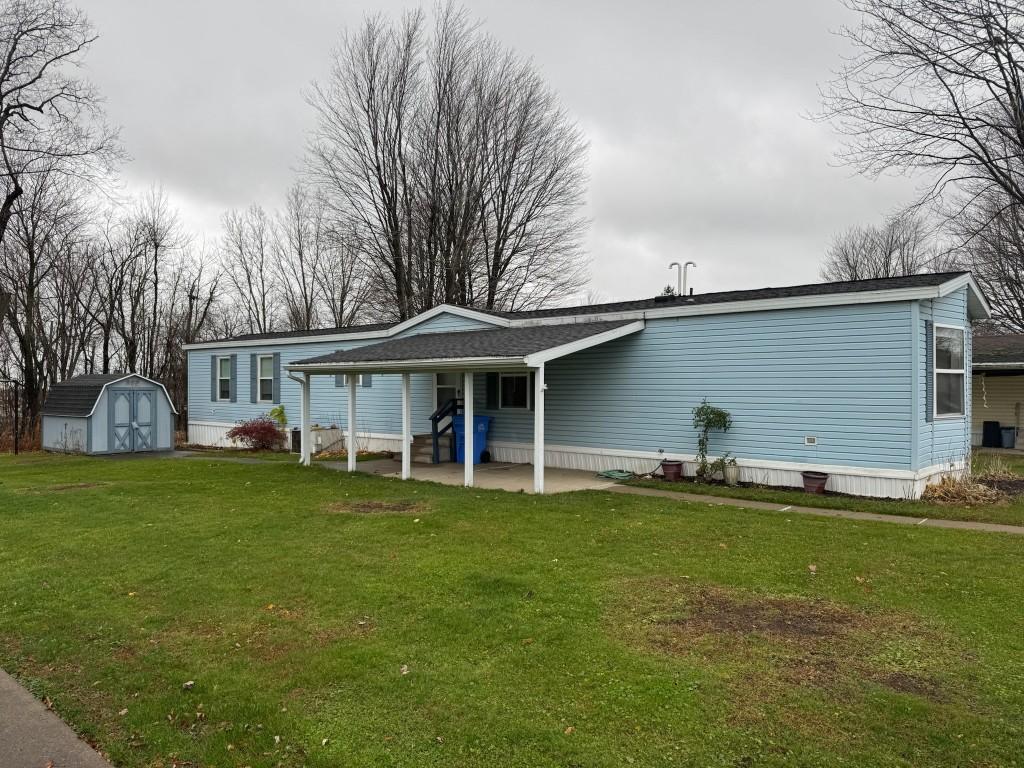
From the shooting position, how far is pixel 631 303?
13055mm

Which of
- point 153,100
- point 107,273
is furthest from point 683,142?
point 107,273

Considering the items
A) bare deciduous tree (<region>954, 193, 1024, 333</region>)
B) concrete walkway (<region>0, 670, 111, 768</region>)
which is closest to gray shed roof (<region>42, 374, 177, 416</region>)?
concrete walkway (<region>0, 670, 111, 768</region>)

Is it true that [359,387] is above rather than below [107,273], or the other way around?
below

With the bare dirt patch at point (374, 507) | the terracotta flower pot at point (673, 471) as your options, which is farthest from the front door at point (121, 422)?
the terracotta flower pot at point (673, 471)

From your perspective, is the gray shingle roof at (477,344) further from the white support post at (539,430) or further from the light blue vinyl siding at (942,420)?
the light blue vinyl siding at (942,420)

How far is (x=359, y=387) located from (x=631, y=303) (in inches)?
292

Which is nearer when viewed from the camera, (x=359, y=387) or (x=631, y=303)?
(x=631, y=303)

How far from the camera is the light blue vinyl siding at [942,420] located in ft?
30.0

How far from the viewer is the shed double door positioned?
17578 millimetres

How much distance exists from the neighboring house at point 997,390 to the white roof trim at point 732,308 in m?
7.85

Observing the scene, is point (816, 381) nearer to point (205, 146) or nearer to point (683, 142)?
point (683, 142)

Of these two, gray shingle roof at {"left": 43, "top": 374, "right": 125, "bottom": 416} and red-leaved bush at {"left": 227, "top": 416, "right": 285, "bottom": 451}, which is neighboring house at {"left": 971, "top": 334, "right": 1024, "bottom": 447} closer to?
red-leaved bush at {"left": 227, "top": 416, "right": 285, "bottom": 451}

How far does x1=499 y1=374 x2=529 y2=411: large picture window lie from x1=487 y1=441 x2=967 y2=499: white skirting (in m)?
1.24

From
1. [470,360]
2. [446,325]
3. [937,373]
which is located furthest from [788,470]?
[446,325]
